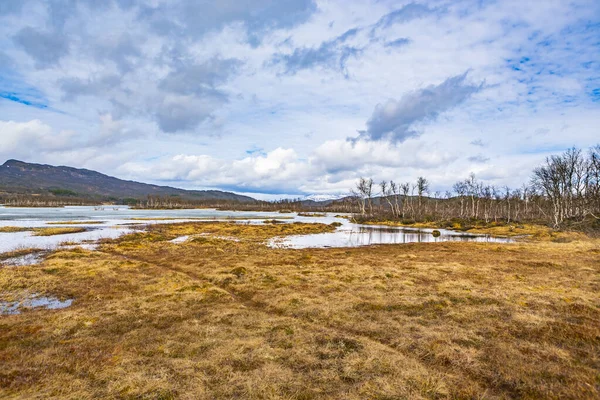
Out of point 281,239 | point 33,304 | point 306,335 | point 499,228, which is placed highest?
point 499,228

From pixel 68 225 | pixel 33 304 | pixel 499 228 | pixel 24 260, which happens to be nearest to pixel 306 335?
pixel 33 304

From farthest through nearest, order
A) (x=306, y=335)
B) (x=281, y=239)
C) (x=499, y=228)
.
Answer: (x=499, y=228)
(x=281, y=239)
(x=306, y=335)

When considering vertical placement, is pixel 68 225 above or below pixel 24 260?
above

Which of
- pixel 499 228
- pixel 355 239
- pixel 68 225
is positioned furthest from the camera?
pixel 499 228

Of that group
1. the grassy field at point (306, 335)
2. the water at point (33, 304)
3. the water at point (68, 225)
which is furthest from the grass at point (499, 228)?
the water at point (33, 304)

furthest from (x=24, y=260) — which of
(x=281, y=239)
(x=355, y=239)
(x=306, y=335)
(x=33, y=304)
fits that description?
(x=355, y=239)

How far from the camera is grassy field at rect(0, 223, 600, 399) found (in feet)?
25.1

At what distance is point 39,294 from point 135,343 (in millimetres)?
11166

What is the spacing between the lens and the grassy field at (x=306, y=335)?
765cm

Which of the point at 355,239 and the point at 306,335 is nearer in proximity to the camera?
the point at 306,335

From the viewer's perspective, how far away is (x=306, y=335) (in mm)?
10906

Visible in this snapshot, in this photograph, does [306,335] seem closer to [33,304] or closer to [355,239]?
[33,304]

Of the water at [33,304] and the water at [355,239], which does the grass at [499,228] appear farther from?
the water at [33,304]

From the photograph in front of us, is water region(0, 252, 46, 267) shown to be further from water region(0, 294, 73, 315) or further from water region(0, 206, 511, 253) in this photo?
water region(0, 294, 73, 315)
